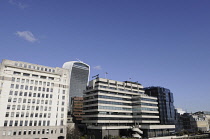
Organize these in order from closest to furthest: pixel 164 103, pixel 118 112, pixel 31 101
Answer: pixel 31 101
pixel 118 112
pixel 164 103

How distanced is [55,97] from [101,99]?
1138 inches

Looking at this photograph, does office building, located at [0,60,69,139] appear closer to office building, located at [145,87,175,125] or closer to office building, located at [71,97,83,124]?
office building, located at [145,87,175,125]

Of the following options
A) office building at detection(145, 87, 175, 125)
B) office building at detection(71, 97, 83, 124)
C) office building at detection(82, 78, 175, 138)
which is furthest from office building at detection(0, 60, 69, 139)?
office building at detection(71, 97, 83, 124)

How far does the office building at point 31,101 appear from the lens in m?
76.0

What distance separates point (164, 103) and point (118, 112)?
2034 inches

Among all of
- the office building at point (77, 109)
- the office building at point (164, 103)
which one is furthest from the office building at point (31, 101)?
the office building at point (77, 109)

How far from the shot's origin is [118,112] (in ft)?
357

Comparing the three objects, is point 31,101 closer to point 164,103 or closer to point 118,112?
point 118,112

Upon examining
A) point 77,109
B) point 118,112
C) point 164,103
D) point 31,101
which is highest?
point 31,101

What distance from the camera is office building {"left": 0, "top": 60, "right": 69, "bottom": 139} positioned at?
76.0 metres

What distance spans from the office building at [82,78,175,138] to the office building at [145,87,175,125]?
10171mm

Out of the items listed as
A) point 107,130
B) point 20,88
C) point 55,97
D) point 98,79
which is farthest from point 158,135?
point 20,88

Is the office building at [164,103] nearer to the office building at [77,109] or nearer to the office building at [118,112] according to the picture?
the office building at [118,112]

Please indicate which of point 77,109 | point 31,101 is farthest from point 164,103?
point 31,101
